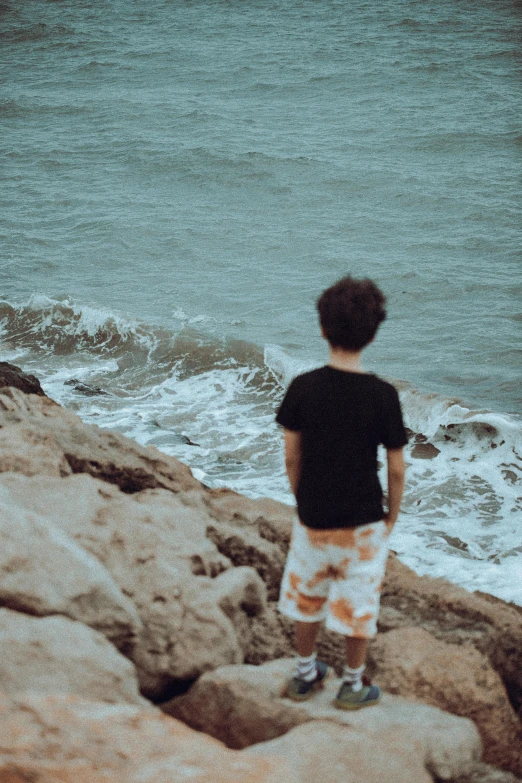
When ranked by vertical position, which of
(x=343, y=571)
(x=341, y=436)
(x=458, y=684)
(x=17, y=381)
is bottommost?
(x=17, y=381)

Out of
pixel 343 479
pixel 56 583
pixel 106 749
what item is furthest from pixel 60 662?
pixel 343 479

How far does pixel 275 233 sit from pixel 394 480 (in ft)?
45.8

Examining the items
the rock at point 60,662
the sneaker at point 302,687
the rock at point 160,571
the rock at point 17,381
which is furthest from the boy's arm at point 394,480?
the rock at point 17,381

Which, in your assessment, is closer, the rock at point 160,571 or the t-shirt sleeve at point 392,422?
the t-shirt sleeve at point 392,422

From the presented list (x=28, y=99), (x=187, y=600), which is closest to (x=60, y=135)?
(x=28, y=99)

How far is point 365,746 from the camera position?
260cm

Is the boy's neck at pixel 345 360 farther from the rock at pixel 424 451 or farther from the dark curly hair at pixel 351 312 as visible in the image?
the rock at pixel 424 451

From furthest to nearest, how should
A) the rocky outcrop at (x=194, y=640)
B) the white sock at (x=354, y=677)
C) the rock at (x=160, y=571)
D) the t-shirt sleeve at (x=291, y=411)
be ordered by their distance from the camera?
1. the rock at (x=160, y=571)
2. the white sock at (x=354, y=677)
3. the t-shirt sleeve at (x=291, y=411)
4. the rocky outcrop at (x=194, y=640)

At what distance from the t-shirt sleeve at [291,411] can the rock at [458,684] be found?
1.19 m

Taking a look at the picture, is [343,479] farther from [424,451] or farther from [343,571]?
[424,451]

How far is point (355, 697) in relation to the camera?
2938 mm

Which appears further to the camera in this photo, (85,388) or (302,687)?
(85,388)

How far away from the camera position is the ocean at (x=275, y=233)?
28.2 feet

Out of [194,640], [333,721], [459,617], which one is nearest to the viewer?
[333,721]
